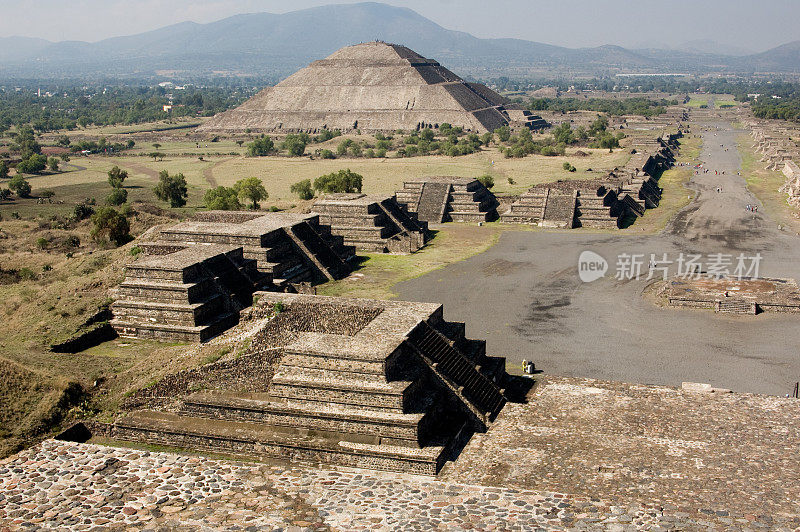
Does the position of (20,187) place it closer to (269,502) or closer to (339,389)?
(339,389)

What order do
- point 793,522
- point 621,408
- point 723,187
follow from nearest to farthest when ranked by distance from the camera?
point 793,522 → point 621,408 → point 723,187

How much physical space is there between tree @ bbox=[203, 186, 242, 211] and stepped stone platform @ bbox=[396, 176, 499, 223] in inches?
477

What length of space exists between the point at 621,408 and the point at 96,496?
1337cm

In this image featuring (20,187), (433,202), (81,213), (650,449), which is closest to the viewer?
(650,449)

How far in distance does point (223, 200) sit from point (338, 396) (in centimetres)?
3614

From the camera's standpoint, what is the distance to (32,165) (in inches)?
3430

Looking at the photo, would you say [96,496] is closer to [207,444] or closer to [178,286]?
[207,444]

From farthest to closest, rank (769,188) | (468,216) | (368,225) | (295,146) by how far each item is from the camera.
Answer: (295,146)
(769,188)
(468,216)
(368,225)

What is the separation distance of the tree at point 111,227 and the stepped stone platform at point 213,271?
7032 mm

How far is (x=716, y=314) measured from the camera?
30.8m

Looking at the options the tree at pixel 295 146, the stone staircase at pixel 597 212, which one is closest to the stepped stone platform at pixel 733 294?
the stone staircase at pixel 597 212

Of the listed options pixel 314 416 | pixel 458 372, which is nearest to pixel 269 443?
pixel 314 416

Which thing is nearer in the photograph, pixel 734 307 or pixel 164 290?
pixel 164 290

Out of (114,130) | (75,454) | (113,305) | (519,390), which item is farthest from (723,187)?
(114,130)
